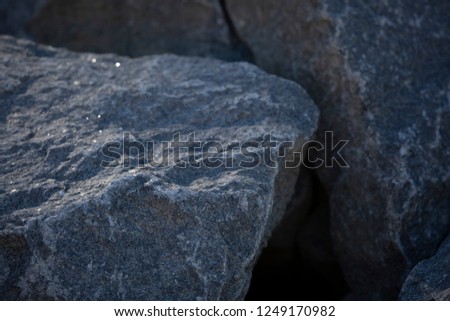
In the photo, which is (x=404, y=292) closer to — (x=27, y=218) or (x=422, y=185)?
(x=422, y=185)

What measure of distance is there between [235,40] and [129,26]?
421mm

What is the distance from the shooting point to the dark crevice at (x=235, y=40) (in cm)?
244

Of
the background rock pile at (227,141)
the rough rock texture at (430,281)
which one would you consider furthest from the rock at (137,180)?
A: the rough rock texture at (430,281)

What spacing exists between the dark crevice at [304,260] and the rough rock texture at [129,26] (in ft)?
1.89

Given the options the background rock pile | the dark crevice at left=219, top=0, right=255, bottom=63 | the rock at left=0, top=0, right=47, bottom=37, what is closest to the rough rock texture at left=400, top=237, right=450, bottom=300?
the background rock pile

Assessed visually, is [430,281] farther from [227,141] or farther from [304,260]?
[304,260]

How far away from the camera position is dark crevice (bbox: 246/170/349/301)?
2391 millimetres

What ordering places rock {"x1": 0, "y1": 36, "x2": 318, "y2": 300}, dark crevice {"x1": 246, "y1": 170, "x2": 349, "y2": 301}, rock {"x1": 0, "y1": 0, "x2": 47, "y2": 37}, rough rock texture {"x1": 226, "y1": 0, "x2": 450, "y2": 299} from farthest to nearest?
1. rock {"x1": 0, "y1": 0, "x2": 47, "y2": 37}
2. dark crevice {"x1": 246, "y1": 170, "x2": 349, "y2": 301}
3. rough rock texture {"x1": 226, "y1": 0, "x2": 450, "y2": 299}
4. rock {"x1": 0, "y1": 36, "x2": 318, "y2": 300}

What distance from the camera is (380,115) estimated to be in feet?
6.84

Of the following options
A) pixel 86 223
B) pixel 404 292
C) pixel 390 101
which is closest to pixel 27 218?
pixel 86 223

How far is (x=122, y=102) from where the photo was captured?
2.02 meters

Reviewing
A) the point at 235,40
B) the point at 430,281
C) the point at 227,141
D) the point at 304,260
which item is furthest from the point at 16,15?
the point at 430,281

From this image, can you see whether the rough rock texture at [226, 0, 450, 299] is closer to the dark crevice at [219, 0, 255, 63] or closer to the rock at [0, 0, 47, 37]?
the dark crevice at [219, 0, 255, 63]

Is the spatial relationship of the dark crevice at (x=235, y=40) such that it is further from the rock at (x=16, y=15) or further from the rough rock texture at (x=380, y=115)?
the rock at (x=16, y=15)
